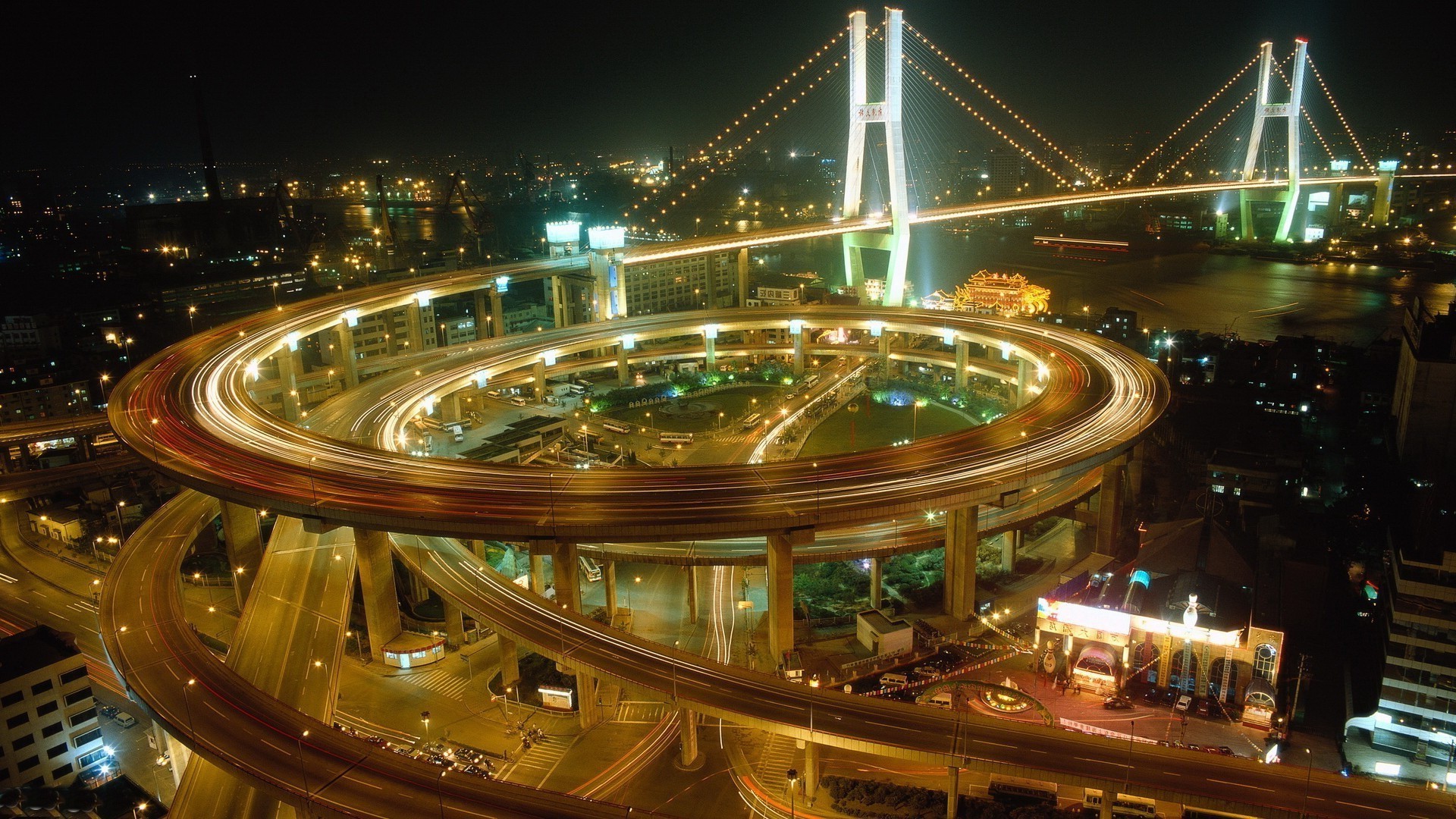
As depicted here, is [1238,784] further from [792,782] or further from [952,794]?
[792,782]

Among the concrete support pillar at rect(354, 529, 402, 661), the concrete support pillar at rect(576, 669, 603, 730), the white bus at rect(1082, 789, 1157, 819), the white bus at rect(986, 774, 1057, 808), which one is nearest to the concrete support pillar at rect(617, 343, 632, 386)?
the concrete support pillar at rect(354, 529, 402, 661)

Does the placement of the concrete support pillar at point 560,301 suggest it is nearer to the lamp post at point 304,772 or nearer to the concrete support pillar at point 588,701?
the concrete support pillar at point 588,701

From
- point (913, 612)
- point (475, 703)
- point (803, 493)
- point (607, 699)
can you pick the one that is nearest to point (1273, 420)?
point (913, 612)

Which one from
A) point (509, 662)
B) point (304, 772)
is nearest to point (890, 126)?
point (509, 662)

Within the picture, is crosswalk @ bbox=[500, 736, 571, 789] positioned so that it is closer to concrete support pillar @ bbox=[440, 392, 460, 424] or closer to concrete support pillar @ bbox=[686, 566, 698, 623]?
concrete support pillar @ bbox=[686, 566, 698, 623]

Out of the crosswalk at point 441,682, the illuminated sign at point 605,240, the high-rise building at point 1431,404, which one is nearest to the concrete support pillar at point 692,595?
the crosswalk at point 441,682

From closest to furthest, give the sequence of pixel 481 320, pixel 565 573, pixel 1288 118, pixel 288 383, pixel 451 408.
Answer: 1. pixel 565 573
2. pixel 288 383
3. pixel 451 408
4. pixel 481 320
5. pixel 1288 118

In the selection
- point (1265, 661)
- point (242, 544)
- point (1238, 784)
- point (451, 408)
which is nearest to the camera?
point (1238, 784)
